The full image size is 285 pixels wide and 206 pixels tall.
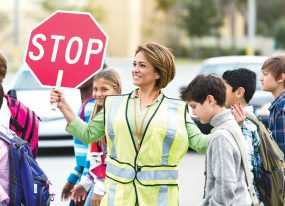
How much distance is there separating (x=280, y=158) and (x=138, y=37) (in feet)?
203

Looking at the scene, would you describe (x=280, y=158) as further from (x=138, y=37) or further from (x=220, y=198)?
(x=138, y=37)

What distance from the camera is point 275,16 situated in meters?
77.9

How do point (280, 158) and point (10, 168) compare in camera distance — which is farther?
point (280, 158)

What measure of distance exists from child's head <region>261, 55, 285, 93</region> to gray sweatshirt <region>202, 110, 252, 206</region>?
1485mm

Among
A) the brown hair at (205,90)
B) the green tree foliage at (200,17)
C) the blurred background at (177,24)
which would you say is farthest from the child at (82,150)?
the green tree foliage at (200,17)

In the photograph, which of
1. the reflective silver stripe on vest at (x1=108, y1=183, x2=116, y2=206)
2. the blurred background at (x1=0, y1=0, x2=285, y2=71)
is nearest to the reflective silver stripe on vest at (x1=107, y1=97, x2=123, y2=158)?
the reflective silver stripe on vest at (x1=108, y1=183, x2=116, y2=206)

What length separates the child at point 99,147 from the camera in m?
5.70

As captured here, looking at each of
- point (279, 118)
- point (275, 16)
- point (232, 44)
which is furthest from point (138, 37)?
point (279, 118)

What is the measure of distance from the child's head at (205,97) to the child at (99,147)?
97 cm

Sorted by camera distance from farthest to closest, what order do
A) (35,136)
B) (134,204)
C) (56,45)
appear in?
(35,136) → (56,45) → (134,204)

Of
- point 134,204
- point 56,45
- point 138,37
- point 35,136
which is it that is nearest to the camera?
point 134,204

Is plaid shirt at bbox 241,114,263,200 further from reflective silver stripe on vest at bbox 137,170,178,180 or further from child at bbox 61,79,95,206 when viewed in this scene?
Result: child at bbox 61,79,95,206

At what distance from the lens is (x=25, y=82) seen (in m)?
15.1

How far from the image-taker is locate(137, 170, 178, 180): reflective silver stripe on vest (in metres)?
4.61
